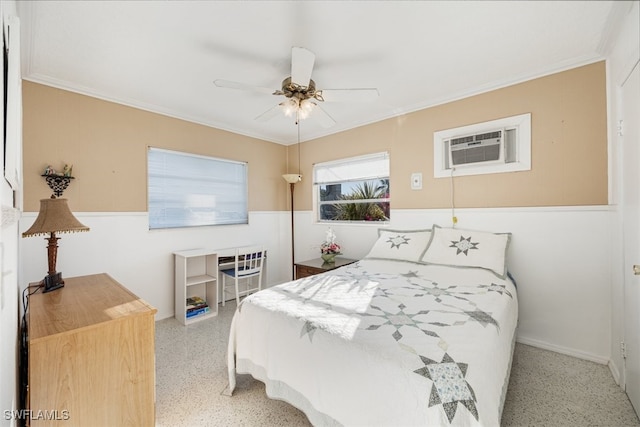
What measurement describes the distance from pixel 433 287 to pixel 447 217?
3.71ft

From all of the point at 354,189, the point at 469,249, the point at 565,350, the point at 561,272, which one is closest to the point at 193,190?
the point at 354,189

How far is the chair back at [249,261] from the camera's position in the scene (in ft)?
11.0

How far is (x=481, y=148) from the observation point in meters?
2.61

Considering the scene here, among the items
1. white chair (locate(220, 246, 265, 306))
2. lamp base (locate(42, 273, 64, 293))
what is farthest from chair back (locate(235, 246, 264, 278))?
lamp base (locate(42, 273, 64, 293))

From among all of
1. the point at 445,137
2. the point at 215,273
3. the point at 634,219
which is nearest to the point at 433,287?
the point at 634,219

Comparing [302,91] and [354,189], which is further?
[354,189]

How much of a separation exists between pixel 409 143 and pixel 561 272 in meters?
1.85

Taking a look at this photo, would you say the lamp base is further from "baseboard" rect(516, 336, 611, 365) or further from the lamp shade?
"baseboard" rect(516, 336, 611, 365)

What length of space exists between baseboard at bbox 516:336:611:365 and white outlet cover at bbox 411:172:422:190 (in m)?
1.71

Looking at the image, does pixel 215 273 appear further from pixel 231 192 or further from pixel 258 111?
pixel 258 111

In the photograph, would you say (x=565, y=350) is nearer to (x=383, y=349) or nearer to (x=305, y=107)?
(x=383, y=349)

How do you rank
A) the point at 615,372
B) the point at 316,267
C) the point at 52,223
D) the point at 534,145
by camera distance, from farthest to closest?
the point at 316,267, the point at 534,145, the point at 615,372, the point at 52,223

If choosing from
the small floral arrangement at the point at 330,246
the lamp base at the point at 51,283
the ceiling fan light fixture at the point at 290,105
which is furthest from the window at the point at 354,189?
the lamp base at the point at 51,283

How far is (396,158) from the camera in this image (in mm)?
3266
